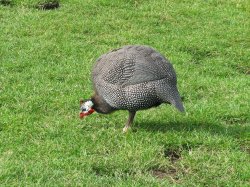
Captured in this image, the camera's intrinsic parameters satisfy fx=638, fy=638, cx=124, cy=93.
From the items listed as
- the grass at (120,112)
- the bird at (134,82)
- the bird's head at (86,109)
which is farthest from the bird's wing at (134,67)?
the grass at (120,112)

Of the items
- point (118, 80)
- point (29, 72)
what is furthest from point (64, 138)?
point (29, 72)

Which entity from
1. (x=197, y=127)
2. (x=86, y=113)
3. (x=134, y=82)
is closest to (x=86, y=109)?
(x=86, y=113)

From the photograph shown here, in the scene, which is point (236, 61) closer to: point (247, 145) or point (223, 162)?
point (247, 145)

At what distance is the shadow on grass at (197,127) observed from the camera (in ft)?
20.2

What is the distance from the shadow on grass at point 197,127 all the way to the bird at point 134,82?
0.24 m

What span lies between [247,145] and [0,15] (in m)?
5.63

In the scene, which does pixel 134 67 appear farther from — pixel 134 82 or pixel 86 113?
pixel 86 113

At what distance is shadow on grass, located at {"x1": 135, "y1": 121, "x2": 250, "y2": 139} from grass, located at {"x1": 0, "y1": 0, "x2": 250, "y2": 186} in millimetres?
10

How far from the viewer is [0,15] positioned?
10281 millimetres

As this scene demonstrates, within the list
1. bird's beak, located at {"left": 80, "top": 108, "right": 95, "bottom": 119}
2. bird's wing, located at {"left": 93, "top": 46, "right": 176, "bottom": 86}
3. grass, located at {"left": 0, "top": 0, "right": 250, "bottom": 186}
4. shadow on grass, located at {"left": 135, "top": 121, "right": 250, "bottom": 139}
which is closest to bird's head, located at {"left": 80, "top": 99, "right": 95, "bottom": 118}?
bird's beak, located at {"left": 80, "top": 108, "right": 95, "bottom": 119}

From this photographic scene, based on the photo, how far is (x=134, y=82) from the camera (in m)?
5.91

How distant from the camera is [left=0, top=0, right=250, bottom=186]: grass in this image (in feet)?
17.3

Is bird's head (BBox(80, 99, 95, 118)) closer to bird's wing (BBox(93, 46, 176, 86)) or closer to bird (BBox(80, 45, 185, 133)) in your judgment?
bird (BBox(80, 45, 185, 133))

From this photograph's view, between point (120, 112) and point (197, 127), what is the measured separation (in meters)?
0.98
